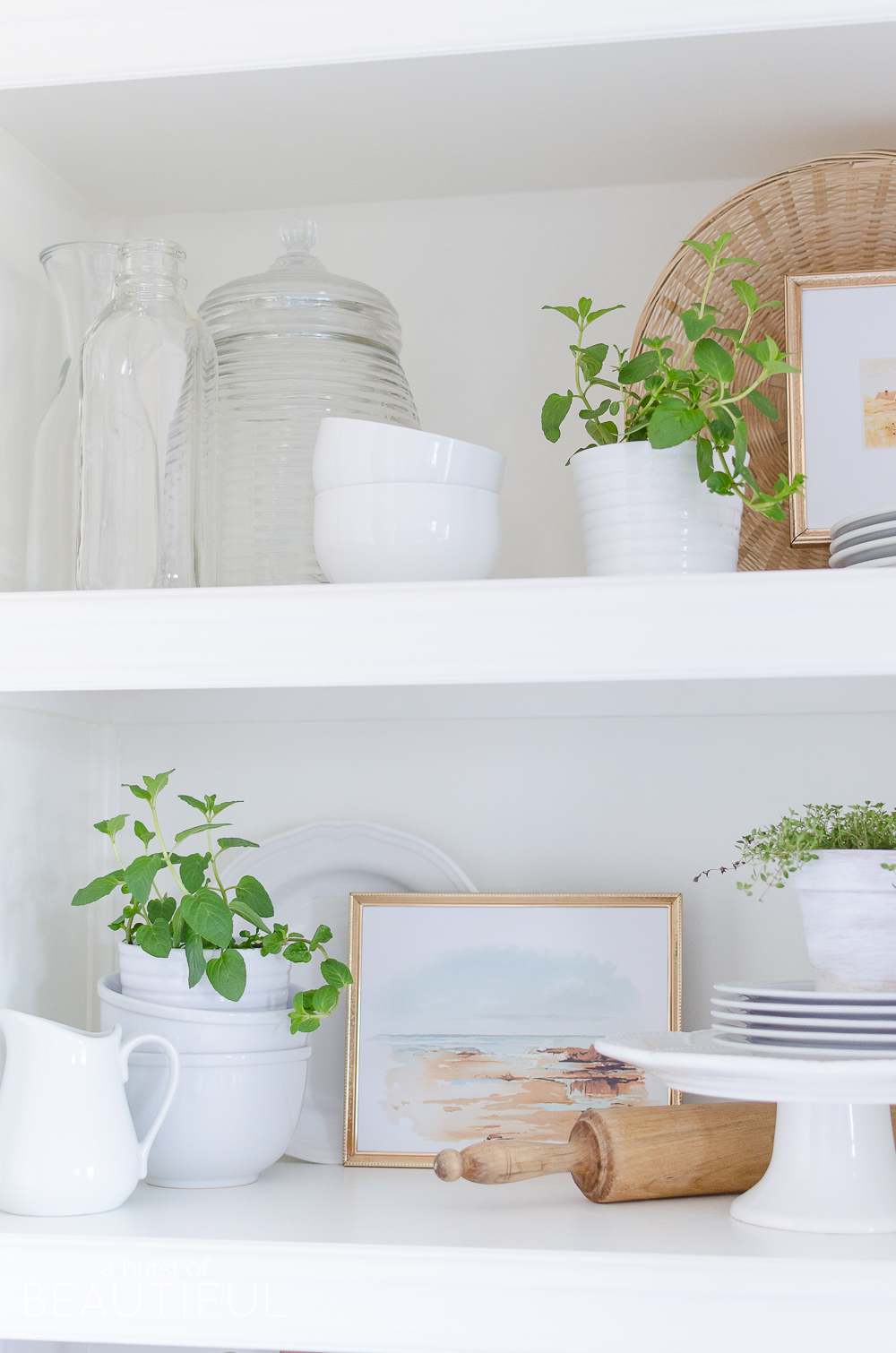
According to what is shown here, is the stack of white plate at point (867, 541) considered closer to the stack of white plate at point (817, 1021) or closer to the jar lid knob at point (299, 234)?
the stack of white plate at point (817, 1021)

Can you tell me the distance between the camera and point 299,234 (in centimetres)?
109

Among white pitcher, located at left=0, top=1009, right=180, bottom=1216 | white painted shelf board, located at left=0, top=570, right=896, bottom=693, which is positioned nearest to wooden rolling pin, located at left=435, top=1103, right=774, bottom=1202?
white pitcher, located at left=0, top=1009, right=180, bottom=1216

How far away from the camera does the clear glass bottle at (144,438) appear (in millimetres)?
966

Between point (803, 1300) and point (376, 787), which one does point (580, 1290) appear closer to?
point (803, 1300)

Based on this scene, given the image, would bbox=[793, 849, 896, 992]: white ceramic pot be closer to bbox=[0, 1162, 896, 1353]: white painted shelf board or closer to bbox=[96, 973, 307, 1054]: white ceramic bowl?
bbox=[0, 1162, 896, 1353]: white painted shelf board

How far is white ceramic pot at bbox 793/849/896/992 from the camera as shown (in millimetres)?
841

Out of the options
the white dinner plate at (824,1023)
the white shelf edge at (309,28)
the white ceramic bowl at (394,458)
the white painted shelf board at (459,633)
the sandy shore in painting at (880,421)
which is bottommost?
the white dinner plate at (824,1023)

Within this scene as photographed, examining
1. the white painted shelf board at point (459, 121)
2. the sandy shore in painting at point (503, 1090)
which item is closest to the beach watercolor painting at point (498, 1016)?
the sandy shore in painting at point (503, 1090)

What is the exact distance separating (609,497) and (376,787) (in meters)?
0.40

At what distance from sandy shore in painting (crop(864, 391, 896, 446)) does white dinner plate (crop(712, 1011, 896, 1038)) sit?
0.46 metres

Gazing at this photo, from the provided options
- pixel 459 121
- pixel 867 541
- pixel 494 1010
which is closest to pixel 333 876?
pixel 494 1010

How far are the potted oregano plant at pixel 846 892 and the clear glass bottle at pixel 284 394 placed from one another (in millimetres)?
430

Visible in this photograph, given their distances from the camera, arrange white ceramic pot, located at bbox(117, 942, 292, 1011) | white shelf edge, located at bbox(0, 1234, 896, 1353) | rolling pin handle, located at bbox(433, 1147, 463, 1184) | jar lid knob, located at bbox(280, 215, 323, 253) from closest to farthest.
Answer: white shelf edge, located at bbox(0, 1234, 896, 1353) → rolling pin handle, located at bbox(433, 1147, 463, 1184) → white ceramic pot, located at bbox(117, 942, 292, 1011) → jar lid knob, located at bbox(280, 215, 323, 253)

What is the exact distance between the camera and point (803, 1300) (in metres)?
0.76
